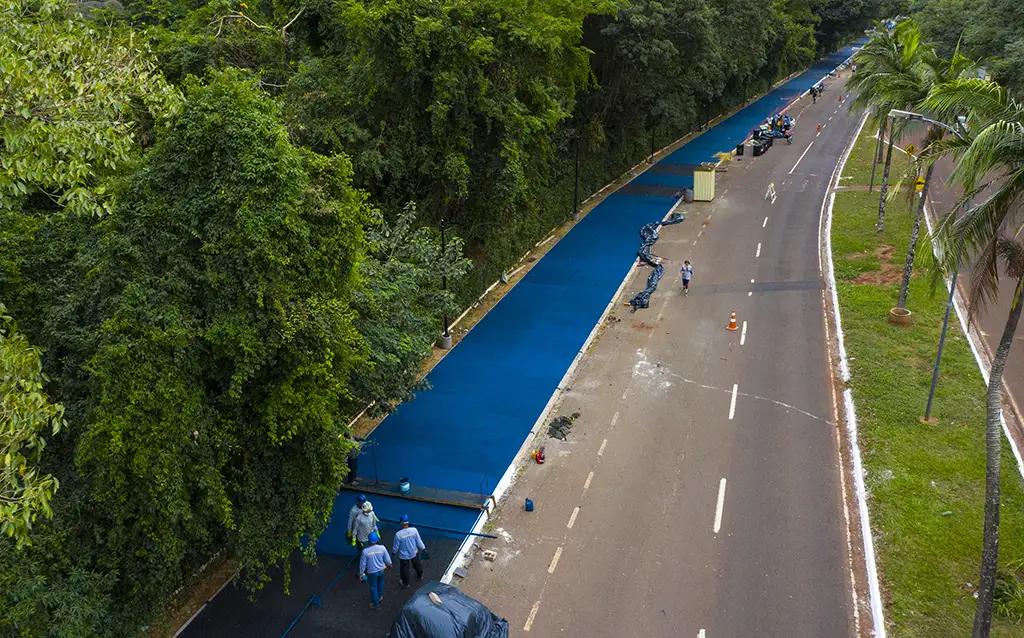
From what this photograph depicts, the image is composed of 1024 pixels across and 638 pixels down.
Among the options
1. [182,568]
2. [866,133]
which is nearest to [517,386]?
[182,568]

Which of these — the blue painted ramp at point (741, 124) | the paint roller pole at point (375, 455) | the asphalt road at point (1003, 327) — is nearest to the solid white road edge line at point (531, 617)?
the paint roller pole at point (375, 455)

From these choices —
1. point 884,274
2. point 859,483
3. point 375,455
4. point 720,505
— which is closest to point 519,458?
point 375,455

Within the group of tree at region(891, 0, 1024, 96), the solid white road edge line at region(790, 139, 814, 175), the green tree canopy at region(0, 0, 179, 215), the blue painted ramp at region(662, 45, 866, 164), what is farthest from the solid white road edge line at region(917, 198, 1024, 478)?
the blue painted ramp at region(662, 45, 866, 164)

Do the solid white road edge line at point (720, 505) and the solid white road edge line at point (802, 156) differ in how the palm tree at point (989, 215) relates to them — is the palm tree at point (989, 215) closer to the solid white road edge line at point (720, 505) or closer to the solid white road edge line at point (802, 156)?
the solid white road edge line at point (720, 505)

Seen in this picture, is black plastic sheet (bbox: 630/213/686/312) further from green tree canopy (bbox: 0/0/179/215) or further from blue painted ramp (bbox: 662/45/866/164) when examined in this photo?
green tree canopy (bbox: 0/0/179/215)

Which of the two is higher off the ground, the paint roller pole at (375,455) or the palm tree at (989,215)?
the palm tree at (989,215)

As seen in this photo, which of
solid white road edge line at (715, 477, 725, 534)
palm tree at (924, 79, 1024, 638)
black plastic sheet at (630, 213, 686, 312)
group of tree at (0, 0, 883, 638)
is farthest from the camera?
black plastic sheet at (630, 213, 686, 312)
